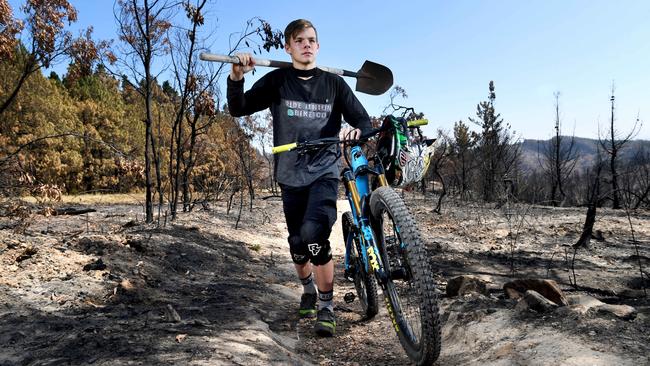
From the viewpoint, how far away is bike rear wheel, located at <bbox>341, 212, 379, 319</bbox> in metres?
3.40

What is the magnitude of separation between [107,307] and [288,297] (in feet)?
6.04

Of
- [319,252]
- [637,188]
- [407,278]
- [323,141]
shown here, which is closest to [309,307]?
[319,252]

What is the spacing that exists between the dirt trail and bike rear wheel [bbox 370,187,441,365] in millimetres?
309

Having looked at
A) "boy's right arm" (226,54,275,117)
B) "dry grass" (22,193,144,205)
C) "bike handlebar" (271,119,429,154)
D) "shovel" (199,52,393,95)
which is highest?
"shovel" (199,52,393,95)

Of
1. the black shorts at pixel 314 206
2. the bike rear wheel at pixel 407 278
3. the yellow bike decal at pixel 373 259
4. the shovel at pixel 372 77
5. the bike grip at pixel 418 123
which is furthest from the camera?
the shovel at pixel 372 77

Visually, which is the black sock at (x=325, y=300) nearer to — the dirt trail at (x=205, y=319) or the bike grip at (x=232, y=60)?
the dirt trail at (x=205, y=319)

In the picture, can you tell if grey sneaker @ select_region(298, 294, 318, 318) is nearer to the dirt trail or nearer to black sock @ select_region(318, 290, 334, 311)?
the dirt trail

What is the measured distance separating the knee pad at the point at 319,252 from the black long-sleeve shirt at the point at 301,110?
18.9 inches

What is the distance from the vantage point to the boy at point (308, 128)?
3.26 meters

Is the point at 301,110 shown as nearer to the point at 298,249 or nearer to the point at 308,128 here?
the point at 308,128

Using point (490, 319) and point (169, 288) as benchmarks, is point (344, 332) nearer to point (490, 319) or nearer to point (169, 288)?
point (490, 319)

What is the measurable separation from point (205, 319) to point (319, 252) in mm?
956

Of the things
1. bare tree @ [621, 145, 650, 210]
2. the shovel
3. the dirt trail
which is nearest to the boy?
the shovel

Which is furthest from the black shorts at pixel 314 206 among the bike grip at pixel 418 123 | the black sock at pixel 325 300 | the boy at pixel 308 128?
the bike grip at pixel 418 123
